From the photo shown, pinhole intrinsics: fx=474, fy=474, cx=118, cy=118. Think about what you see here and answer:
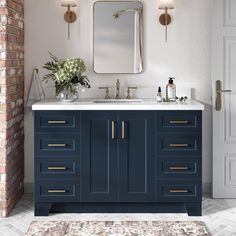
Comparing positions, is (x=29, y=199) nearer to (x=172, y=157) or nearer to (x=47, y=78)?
(x=47, y=78)

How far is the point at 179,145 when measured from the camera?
394 centimetres

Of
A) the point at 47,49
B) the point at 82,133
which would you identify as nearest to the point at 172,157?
the point at 82,133

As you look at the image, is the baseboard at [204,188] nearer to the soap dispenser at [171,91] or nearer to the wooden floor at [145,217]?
the wooden floor at [145,217]

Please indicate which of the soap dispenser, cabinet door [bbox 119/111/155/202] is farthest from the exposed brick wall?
the soap dispenser

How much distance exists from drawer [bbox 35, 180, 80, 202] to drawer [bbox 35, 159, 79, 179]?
2.1 inches

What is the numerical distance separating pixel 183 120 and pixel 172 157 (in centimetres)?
32

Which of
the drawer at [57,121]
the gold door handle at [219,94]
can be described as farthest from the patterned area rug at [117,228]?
the gold door handle at [219,94]

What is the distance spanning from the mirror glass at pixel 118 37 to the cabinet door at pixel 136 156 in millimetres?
758

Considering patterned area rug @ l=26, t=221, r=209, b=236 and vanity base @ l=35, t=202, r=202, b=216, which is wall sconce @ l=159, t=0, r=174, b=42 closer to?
vanity base @ l=35, t=202, r=202, b=216

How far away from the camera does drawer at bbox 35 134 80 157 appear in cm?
393

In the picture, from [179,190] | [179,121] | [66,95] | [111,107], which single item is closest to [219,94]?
[179,121]

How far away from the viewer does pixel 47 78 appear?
454 centimetres

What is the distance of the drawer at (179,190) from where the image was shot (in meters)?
3.96

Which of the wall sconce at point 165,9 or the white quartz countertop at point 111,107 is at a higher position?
the wall sconce at point 165,9
